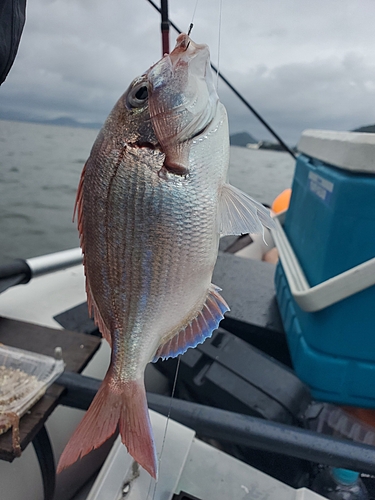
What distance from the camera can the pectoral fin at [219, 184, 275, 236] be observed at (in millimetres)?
727

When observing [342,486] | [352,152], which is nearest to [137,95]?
[352,152]

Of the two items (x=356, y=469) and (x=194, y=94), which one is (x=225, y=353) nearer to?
(x=356, y=469)

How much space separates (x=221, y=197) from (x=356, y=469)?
97cm

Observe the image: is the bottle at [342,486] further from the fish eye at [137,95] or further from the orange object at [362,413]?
the fish eye at [137,95]

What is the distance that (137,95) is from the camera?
31.0 inches

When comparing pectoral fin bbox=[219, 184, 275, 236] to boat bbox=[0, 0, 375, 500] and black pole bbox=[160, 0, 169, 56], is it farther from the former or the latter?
boat bbox=[0, 0, 375, 500]

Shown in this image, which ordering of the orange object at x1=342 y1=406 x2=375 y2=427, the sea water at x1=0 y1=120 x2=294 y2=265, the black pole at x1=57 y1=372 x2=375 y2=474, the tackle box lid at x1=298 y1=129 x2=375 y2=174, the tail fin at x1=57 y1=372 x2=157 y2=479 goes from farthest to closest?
the sea water at x1=0 y1=120 x2=294 y2=265 < the orange object at x1=342 y1=406 x2=375 y2=427 < the tackle box lid at x1=298 y1=129 x2=375 y2=174 < the black pole at x1=57 y1=372 x2=375 y2=474 < the tail fin at x1=57 y1=372 x2=157 y2=479

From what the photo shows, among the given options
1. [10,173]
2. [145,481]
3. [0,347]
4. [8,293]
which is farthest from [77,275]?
[10,173]

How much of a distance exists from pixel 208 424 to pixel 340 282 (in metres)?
0.69

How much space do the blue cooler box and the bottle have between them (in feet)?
0.90

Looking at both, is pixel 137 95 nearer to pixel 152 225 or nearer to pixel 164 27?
pixel 152 225

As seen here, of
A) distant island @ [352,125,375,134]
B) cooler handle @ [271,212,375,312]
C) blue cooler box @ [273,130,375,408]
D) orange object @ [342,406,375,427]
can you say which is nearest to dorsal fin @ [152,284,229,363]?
cooler handle @ [271,212,375,312]

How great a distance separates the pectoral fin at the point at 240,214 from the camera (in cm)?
73

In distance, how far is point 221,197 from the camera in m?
0.75
